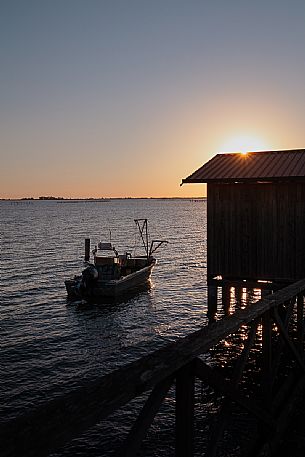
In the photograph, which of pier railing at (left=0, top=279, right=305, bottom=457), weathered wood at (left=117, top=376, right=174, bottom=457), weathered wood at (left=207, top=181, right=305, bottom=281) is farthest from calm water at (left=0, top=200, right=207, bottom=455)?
weathered wood at (left=117, top=376, right=174, bottom=457)

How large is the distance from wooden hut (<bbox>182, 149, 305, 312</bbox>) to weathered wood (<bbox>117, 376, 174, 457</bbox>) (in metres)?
12.9

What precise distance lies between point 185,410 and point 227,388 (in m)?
0.97

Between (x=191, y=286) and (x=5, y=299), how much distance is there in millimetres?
12486

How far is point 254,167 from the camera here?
16547mm

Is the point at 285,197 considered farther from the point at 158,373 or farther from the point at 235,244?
the point at 158,373

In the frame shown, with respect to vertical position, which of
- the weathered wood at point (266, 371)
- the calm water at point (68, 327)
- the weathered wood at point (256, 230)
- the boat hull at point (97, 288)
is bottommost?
the calm water at point (68, 327)

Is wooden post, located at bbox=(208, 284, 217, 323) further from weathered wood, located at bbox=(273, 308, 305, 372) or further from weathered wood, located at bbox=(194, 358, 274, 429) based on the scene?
weathered wood, located at bbox=(194, 358, 274, 429)

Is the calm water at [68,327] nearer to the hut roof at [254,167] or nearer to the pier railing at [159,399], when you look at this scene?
the pier railing at [159,399]

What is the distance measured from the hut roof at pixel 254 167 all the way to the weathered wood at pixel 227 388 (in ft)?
34.9

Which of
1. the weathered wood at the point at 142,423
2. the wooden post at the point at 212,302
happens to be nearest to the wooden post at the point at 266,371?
the weathered wood at the point at 142,423

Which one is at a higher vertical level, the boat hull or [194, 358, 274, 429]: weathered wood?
[194, 358, 274, 429]: weathered wood

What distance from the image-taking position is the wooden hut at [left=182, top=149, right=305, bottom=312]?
15.5 meters

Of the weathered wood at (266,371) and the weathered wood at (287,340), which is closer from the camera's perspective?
the weathered wood at (287,340)

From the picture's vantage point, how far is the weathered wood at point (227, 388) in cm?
371
